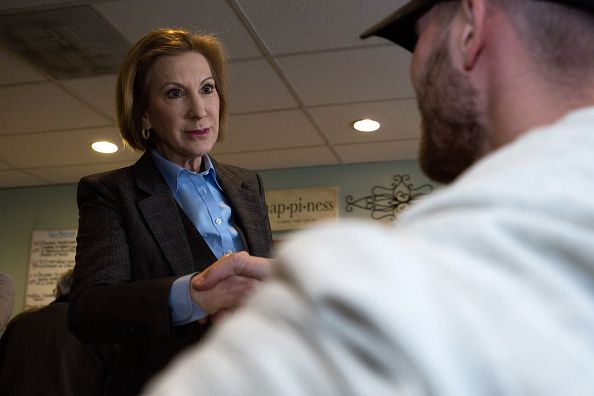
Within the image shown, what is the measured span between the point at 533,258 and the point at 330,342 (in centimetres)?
10

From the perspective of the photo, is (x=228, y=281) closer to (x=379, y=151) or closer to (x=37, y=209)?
(x=379, y=151)

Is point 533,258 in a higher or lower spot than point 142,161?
lower

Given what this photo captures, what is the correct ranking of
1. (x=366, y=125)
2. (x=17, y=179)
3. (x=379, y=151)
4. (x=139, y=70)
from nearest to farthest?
(x=139, y=70), (x=366, y=125), (x=379, y=151), (x=17, y=179)

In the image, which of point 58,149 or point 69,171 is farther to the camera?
point 69,171

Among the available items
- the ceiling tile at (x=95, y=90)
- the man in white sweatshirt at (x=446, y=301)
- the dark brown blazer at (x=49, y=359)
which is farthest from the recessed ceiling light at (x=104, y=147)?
the man in white sweatshirt at (x=446, y=301)

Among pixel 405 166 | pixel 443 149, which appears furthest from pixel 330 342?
pixel 405 166

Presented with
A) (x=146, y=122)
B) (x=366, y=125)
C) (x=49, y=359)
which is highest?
(x=366, y=125)

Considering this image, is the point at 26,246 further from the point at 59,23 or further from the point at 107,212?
the point at 107,212

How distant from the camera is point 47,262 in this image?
472cm

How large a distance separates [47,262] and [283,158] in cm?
176

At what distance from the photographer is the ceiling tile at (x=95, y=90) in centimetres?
315

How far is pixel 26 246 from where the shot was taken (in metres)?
4.81

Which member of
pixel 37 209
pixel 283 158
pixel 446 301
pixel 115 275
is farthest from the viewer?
pixel 37 209

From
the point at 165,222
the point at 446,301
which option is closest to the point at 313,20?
the point at 165,222
